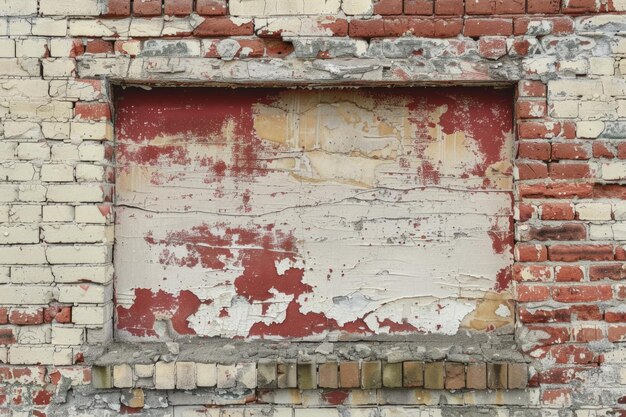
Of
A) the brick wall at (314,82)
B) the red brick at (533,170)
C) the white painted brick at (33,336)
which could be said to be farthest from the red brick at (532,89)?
the white painted brick at (33,336)

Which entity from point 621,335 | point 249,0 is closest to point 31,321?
point 249,0

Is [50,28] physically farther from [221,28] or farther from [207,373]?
[207,373]

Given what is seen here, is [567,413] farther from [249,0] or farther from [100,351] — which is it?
[249,0]

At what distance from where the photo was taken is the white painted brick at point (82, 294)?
251cm

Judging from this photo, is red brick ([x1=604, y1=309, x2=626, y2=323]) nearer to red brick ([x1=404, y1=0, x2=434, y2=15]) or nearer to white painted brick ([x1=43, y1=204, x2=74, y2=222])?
red brick ([x1=404, y1=0, x2=434, y2=15])

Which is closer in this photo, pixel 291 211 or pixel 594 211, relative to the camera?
pixel 594 211

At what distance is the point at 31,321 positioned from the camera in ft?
8.23

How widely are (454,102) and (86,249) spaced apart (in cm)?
179

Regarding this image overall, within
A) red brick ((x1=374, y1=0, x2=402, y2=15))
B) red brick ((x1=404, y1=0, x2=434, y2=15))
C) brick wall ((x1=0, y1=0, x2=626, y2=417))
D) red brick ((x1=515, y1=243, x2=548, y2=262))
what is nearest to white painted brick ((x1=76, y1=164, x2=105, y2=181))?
brick wall ((x1=0, y1=0, x2=626, y2=417))

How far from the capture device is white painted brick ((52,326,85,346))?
8.25 feet

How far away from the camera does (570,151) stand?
2492 millimetres

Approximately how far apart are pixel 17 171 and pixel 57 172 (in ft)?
0.57

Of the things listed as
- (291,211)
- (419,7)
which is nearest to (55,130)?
(291,211)

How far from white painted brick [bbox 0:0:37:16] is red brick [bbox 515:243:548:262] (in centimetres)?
239
